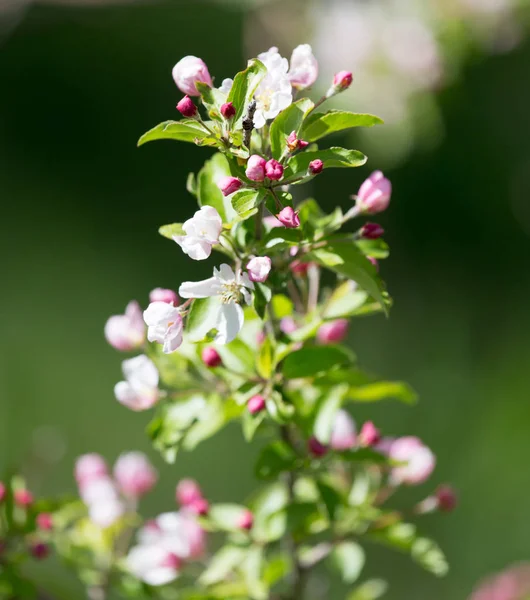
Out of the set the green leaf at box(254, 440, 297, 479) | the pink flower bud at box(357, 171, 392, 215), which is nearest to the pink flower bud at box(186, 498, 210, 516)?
the green leaf at box(254, 440, 297, 479)

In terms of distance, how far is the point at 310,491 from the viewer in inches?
34.1

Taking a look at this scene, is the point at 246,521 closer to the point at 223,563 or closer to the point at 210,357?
the point at 223,563

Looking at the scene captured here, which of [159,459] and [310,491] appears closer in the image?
[310,491]

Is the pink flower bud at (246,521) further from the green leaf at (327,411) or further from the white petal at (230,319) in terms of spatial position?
the white petal at (230,319)

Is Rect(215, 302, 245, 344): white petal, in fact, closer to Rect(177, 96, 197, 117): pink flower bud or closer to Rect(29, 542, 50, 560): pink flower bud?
Rect(177, 96, 197, 117): pink flower bud

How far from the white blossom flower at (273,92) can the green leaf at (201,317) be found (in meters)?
0.15

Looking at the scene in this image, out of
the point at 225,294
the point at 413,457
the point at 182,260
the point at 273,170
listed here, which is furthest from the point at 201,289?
the point at 182,260

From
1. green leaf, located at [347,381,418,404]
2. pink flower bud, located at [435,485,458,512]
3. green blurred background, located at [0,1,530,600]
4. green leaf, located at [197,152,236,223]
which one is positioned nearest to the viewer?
green leaf, located at [197,152,236,223]

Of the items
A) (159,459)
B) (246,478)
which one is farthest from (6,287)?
(246,478)

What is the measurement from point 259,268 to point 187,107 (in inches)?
5.3

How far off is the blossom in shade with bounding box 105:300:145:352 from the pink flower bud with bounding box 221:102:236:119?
0.84ft

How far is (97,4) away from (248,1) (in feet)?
6.71

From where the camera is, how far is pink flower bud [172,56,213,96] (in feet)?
2.28

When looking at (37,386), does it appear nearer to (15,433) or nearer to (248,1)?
(15,433)
